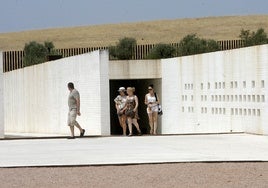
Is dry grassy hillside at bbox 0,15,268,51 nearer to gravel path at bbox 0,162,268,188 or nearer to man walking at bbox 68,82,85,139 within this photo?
man walking at bbox 68,82,85,139

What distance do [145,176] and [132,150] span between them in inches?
192

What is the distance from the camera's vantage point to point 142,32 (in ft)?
391

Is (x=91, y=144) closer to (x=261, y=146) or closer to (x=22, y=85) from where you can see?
(x=261, y=146)

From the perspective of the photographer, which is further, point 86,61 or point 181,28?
point 181,28

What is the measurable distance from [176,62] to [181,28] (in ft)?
287

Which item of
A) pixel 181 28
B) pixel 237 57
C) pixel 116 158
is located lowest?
pixel 116 158

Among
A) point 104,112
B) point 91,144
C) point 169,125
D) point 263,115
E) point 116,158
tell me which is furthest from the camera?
point 169,125

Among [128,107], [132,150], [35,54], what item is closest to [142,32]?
[35,54]

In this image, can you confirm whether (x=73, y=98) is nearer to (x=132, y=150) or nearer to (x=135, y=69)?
(x=132, y=150)

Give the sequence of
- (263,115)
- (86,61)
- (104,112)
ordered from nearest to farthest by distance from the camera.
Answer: (263,115) → (104,112) → (86,61)

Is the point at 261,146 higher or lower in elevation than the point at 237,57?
lower

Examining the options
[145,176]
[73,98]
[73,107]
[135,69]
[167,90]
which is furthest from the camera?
[135,69]

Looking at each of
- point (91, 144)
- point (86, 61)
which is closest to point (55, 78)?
point (86, 61)

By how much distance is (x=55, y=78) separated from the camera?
35219 mm
